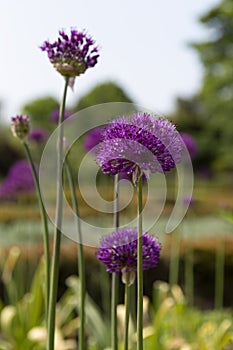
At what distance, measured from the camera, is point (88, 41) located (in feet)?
4.33

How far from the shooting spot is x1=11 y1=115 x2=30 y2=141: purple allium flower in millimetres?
1666

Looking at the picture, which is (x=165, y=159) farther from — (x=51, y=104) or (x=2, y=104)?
(x=2, y=104)

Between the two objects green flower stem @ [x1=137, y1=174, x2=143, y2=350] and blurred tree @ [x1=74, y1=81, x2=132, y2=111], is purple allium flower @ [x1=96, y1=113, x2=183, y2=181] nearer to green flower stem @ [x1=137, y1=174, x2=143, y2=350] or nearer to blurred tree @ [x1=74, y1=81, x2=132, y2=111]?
green flower stem @ [x1=137, y1=174, x2=143, y2=350]

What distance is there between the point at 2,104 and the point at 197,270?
26.1 m

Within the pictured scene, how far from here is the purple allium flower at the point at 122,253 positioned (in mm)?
1282

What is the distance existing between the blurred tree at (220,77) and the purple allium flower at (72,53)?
23.1 m

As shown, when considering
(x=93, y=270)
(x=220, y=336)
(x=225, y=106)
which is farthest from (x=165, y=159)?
(x=225, y=106)

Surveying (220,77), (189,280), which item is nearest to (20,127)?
(189,280)

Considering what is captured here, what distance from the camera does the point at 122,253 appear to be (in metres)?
1.28

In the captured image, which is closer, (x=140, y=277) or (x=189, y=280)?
(x=140, y=277)

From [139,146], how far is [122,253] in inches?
11.4

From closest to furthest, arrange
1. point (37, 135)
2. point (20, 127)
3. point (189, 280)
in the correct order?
point (20, 127)
point (37, 135)
point (189, 280)

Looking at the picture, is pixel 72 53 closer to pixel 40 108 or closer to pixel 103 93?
pixel 103 93

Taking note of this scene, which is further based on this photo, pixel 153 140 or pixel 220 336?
pixel 220 336
